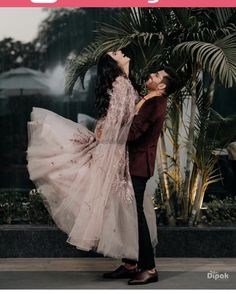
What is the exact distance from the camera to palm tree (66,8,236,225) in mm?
6449

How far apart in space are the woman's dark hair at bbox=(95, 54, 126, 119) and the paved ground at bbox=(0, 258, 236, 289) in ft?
4.58

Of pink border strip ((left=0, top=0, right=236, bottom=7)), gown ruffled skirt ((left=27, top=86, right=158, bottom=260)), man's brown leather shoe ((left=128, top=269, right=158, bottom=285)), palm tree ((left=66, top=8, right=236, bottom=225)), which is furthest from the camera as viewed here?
palm tree ((left=66, top=8, right=236, bottom=225))

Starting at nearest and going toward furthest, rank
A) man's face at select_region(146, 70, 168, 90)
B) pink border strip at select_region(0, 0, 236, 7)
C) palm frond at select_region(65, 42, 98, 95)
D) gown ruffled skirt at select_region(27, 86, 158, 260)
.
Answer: pink border strip at select_region(0, 0, 236, 7)
gown ruffled skirt at select_region(27, 86, 158, 260)
man's face at select_region(146, 70, 168, 90)
palm frond at select_region(65, 42, 98, 95)

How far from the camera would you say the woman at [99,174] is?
556 cm

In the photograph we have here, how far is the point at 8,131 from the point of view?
8.47 meters

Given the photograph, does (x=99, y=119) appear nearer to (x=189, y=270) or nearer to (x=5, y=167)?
(x=189, y=270)

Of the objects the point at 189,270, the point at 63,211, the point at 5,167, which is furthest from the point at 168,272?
the point at 5,167

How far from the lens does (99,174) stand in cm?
565

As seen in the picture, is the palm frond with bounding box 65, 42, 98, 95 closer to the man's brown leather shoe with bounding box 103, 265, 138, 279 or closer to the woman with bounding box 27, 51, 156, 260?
the woman with bounding box 27, 51, 156, 260

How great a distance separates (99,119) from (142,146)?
0.41 m

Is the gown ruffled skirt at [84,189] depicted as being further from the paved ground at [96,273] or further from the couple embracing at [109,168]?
the paved ground at [96,273]

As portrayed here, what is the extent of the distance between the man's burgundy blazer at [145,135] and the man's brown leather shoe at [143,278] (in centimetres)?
80

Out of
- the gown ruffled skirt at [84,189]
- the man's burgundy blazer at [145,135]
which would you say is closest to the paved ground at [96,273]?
the gown ruffled skirt at [84,189]

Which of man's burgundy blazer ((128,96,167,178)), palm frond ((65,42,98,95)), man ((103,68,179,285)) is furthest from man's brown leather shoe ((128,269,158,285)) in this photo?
palm frond ((65,42,98,95))
